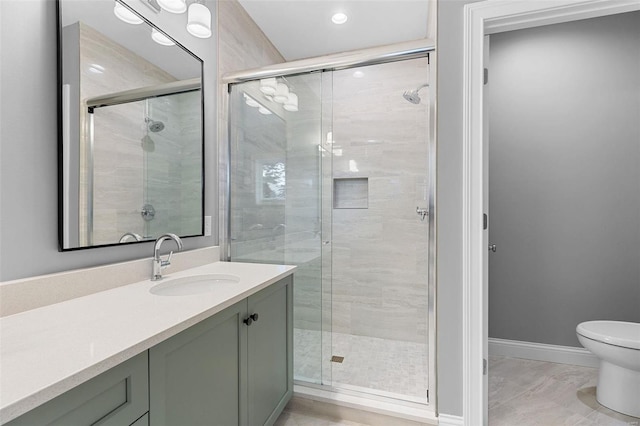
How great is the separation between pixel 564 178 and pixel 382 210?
1.32m

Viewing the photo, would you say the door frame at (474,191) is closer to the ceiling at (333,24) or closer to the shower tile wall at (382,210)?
the ceiling at (333,24)

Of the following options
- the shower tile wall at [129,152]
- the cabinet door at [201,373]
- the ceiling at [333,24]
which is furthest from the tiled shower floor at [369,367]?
the ceiling at [333,24]

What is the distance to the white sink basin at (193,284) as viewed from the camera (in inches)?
55.2

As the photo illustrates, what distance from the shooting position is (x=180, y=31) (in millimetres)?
1707

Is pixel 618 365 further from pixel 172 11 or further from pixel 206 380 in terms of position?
pixel 172 11

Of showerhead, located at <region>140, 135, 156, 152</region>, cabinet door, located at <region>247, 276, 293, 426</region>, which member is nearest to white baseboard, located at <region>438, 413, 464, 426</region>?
cabinet door, located at <region>247, 276, 293, 426</region>

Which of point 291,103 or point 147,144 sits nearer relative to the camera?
point 147,144

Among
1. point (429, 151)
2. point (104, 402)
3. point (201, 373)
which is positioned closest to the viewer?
point (104, 402)

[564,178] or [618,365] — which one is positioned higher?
[564,178]

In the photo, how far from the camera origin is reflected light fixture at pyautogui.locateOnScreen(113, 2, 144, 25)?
1.34 metres

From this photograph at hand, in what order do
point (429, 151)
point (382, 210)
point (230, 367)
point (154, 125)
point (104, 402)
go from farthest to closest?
1. point (382, 210)
2. point (429, 151)
3. point (154, 125)
4. point (230, 367)
5. point (104, 402)

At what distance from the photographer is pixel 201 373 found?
1038mm

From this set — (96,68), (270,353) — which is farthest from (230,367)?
(96,68)

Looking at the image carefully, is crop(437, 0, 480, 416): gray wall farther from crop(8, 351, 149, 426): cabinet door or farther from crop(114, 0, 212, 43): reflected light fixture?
crop(8, 351, 149, 426): cabinet door
